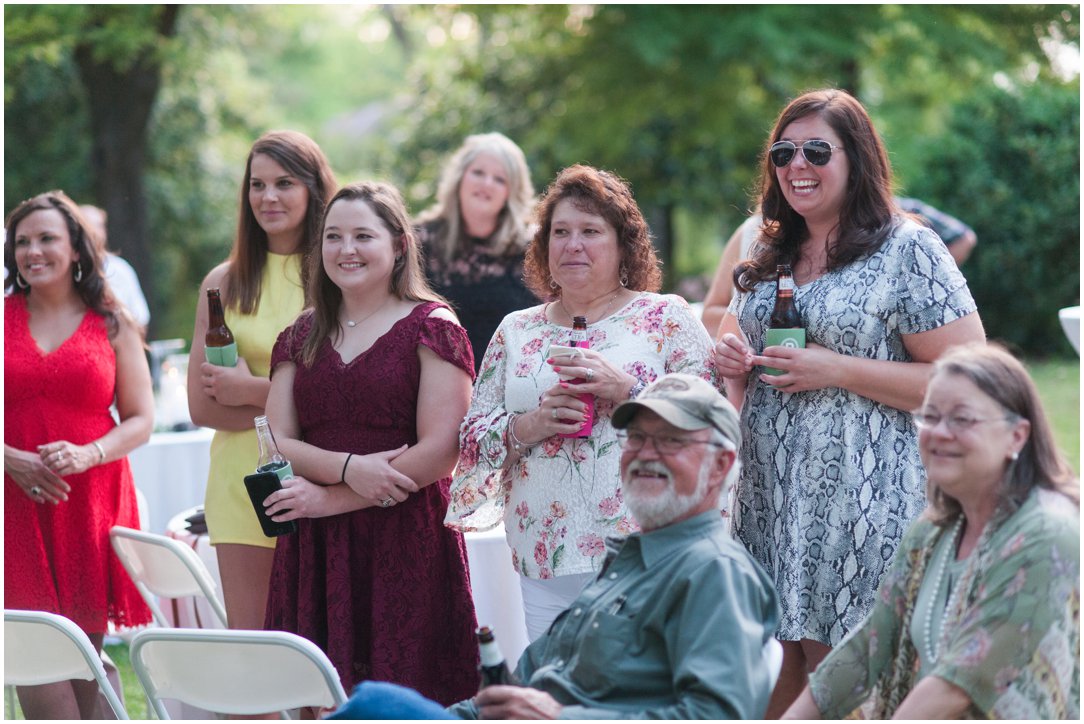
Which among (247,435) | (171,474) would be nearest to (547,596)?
(247,435)

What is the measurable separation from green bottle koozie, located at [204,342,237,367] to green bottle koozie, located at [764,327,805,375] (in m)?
1.75

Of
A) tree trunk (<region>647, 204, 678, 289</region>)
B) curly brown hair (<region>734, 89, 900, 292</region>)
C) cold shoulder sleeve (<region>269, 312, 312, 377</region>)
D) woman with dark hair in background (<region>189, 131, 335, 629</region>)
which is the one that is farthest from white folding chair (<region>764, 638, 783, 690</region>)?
tree trunk (<region>647, 204, 678, 289</region>)

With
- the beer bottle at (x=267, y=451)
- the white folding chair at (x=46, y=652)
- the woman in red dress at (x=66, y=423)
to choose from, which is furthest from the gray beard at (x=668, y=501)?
the woman in red dress at (x=66, y=423)

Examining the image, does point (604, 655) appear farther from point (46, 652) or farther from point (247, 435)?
point (247, 435)

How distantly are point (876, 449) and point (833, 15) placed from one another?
919cm

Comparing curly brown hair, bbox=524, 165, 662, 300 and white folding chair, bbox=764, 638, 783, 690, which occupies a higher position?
curly brown hair, bbox=524, 165, 662, 300

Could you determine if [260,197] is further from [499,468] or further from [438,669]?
[438,669]

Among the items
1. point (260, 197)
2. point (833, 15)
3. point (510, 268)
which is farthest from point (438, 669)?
point (833, 15)

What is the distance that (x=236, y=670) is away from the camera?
3.00 m

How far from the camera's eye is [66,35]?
11.7m

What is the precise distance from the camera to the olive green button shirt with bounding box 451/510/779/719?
2371mm

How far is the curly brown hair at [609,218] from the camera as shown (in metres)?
3.42

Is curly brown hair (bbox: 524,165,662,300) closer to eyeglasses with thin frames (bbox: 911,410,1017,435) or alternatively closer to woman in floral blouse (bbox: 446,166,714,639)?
woman in floral blouse (bbox: 446,166,714,639)

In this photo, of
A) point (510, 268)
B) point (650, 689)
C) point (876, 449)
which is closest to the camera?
point (650, 689)
